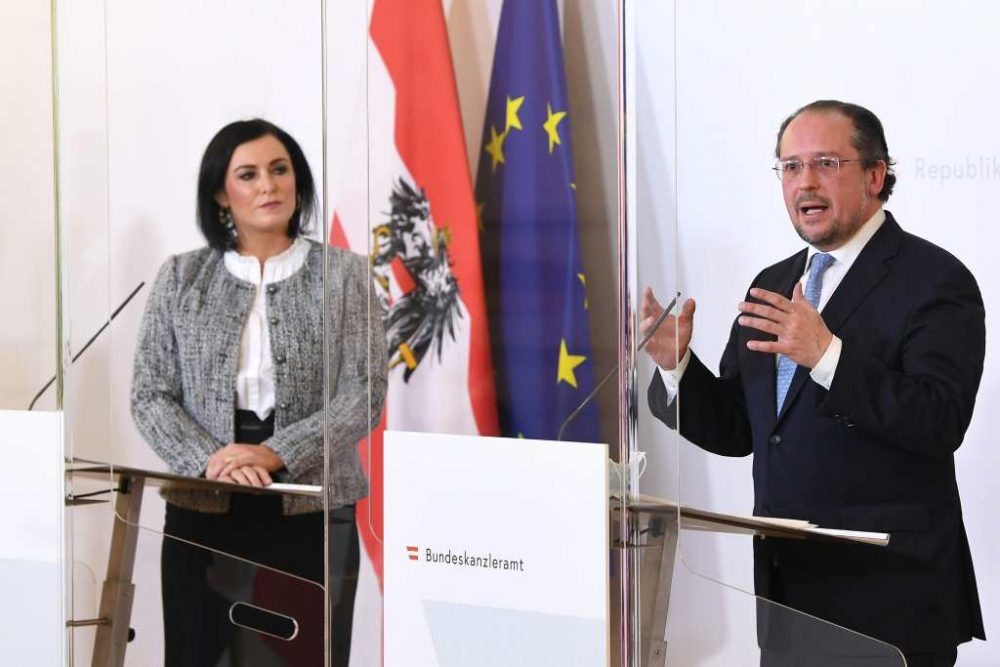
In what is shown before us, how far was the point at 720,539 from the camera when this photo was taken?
5.52ft

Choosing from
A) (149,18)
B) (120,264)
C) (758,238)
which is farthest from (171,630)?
(758,238)

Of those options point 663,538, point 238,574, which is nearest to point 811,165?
point 663,538

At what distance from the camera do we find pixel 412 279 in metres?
1.67

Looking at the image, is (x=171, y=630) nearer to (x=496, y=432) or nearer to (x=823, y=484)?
(x=496, y=432)

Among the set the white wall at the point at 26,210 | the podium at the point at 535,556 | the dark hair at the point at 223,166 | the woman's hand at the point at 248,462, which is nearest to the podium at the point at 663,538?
the podium at the point at 535,556

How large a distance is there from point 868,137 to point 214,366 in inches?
48.1

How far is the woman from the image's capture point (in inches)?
86.5

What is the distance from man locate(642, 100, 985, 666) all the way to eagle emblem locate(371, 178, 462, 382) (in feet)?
0.95

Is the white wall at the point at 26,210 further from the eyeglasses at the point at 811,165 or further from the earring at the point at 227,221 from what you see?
the eyeglasses at the point at 811,165

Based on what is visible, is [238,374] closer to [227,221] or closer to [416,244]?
[227,221]

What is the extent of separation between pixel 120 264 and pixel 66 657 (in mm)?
720

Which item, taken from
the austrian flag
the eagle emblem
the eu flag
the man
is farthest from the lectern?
the man

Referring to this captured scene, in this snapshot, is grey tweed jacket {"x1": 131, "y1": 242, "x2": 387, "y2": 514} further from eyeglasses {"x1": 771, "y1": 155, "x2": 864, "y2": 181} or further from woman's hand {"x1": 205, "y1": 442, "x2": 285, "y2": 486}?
eyeglasses {"x1": 771, "y1": 155, "x2": 864, "y2": 181}

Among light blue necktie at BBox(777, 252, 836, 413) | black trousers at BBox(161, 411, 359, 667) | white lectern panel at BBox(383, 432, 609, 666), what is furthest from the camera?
black trousers at BBox(161, 411, 359, 667)
